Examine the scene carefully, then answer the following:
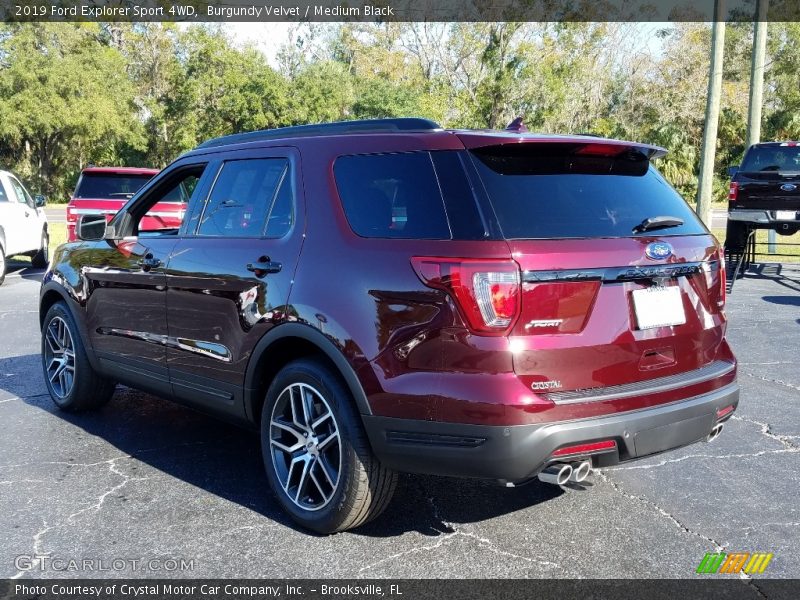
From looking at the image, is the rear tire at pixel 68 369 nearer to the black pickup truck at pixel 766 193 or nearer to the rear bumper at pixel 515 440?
the rear bumper at pixel 515 440

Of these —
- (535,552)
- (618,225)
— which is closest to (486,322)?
(618,225)

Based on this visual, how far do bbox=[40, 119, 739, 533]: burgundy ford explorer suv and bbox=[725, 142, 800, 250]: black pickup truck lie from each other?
35.0ft

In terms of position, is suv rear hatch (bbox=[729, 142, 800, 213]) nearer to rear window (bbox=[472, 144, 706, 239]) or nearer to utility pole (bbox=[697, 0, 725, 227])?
utility pole (bbox=[697, 0, 725, 227])

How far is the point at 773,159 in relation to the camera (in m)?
13.7

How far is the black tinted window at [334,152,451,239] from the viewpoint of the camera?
10.8ft

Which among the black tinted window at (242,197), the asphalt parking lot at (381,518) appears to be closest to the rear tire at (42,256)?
the asphalt parking lot at (381,518)

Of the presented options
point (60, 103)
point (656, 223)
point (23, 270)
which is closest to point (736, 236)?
point (656, 223)

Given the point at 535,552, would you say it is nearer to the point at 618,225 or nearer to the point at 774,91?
the point at 618,225

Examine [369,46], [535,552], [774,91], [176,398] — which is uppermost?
[369,46]

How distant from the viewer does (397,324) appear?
10.5 ft

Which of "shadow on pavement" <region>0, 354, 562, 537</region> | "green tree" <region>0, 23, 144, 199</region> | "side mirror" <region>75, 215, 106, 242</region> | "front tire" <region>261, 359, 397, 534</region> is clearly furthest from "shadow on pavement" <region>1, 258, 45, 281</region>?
"green tree" <region>0, 23, 144, 199</region>

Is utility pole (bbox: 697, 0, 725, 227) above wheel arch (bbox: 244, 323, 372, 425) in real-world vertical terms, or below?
above

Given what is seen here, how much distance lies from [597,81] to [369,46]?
16.2 metres

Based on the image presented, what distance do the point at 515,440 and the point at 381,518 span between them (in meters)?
1.15
